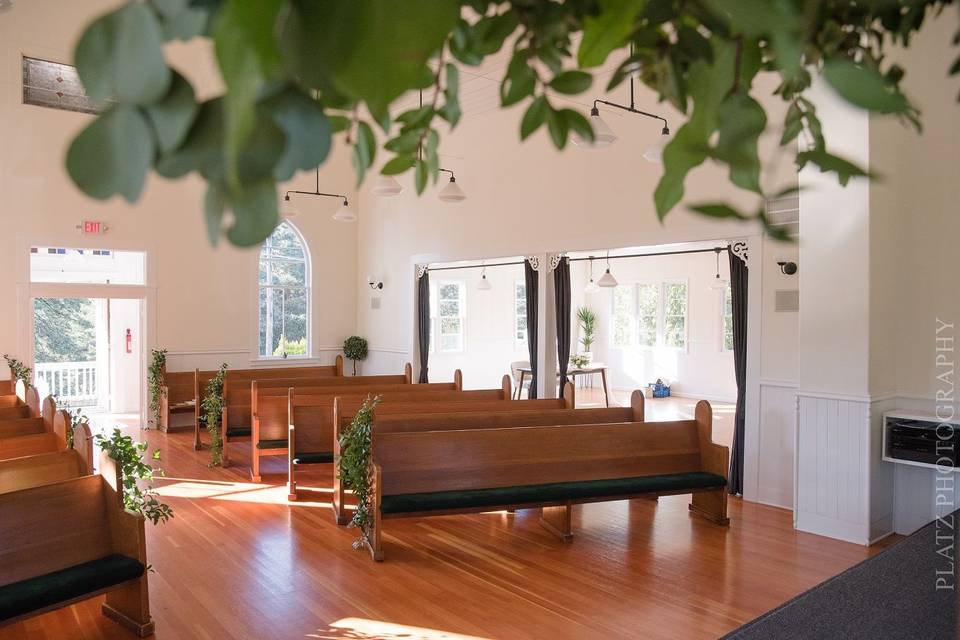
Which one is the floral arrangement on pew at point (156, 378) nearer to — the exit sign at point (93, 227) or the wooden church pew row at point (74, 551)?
the exit sign at point (93, 227)

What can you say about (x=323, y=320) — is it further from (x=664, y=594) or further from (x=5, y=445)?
(x=664, y=594)

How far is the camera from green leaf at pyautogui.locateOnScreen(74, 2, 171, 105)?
26 centimetres

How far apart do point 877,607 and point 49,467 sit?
3.81m

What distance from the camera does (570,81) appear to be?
0.51m

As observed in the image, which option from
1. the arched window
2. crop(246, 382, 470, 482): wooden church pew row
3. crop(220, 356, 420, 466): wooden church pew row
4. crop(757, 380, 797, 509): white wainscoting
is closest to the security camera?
crop(757, 380, 797, 509): white wainscoting

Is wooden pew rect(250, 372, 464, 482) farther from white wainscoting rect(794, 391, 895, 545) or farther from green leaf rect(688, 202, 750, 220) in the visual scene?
green leaf rect(688, 202, 750, 220)

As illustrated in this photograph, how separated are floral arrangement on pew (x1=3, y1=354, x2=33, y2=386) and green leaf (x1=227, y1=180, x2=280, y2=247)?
28.6 ft

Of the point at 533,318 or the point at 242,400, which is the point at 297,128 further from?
the point at 533,318

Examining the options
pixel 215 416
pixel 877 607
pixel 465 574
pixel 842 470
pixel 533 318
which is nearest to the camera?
pixel 877 607

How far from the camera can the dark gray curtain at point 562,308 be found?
7.99 m

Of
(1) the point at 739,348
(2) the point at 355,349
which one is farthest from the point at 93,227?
(1) the point at 739,348

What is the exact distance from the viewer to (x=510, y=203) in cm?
865

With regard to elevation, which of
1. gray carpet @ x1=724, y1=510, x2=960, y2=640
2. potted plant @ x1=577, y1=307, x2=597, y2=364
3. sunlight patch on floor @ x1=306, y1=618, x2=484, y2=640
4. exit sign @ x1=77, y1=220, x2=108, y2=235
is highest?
exit sign @ x1=77, y1=220, x2=108, y2=235

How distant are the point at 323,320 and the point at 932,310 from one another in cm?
814
